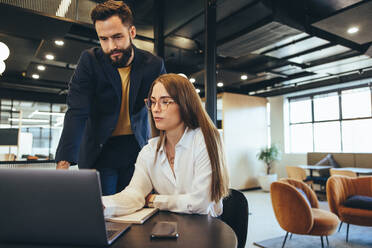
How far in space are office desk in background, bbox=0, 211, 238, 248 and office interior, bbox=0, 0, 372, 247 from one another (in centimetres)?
232

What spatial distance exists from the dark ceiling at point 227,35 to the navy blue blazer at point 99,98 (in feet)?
8.01

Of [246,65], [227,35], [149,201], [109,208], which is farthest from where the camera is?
[246,65]

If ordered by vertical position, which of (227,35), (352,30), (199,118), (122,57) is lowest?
(199,118)

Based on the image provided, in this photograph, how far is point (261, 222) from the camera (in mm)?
5504

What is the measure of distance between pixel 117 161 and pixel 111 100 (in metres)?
0.35

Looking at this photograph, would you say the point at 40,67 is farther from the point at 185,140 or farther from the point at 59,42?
the point at 185,140

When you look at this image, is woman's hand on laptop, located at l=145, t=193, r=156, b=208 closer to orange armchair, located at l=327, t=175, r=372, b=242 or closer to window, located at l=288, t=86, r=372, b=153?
orange armchair, located at l=327, t=175, r=372, b=242

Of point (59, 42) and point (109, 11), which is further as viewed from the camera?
point (59, 42)

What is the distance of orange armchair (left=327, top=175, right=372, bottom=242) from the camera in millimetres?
3988

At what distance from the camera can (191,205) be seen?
119 cm

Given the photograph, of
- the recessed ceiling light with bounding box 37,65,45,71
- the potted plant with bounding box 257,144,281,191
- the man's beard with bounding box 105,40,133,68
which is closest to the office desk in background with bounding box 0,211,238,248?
the man's beard with bounding box 105,40,133,68

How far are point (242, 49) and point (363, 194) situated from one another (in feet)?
10.6

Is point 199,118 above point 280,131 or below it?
below

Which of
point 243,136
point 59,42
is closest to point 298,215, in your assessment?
point 59,42
